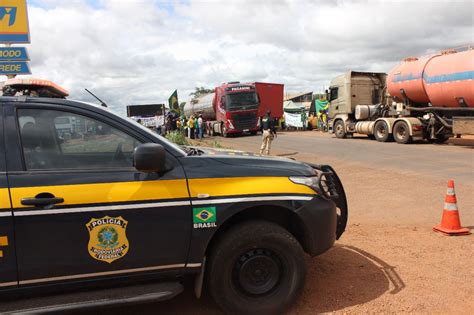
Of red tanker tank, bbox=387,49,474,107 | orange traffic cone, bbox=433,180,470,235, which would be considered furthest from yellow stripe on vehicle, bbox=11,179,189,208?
red tanker tank, bbox=387,49,474,107

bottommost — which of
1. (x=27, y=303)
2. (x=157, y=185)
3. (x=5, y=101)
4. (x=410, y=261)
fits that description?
(x=410, y=261)

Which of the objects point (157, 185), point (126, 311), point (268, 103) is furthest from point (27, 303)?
point (268, 103)

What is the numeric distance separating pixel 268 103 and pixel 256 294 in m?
29.0

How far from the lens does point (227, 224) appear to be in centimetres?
338

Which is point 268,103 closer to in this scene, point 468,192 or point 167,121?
point 167,121

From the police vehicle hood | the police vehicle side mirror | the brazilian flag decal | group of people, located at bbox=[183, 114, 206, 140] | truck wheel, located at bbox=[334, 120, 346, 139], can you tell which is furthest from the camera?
group of people, located at bbox=[183, 114, 206, 140]

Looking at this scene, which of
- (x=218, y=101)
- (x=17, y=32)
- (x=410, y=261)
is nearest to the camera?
(x=410, y=261)

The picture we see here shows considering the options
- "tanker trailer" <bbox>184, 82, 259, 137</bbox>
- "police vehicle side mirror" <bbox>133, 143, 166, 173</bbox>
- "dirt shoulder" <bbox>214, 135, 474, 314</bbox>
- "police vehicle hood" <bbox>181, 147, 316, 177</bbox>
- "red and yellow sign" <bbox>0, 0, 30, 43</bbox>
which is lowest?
"dirt shoulder" <bbox>214, 135, 474, 314</bbox>

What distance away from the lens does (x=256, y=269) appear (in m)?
3.37

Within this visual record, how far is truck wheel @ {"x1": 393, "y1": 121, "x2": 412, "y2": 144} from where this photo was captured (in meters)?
18.3

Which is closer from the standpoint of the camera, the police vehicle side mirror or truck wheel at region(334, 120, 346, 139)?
the police vehicle side mirror

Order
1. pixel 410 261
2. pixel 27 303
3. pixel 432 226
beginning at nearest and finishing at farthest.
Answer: pixel 27 303, pixel 410 261, pixel 432 226

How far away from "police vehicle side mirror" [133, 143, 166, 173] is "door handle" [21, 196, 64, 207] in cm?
57

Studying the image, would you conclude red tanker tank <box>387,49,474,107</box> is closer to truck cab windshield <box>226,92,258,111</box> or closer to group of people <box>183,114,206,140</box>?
truck cab windshield <box>226,92,258,111</box>
